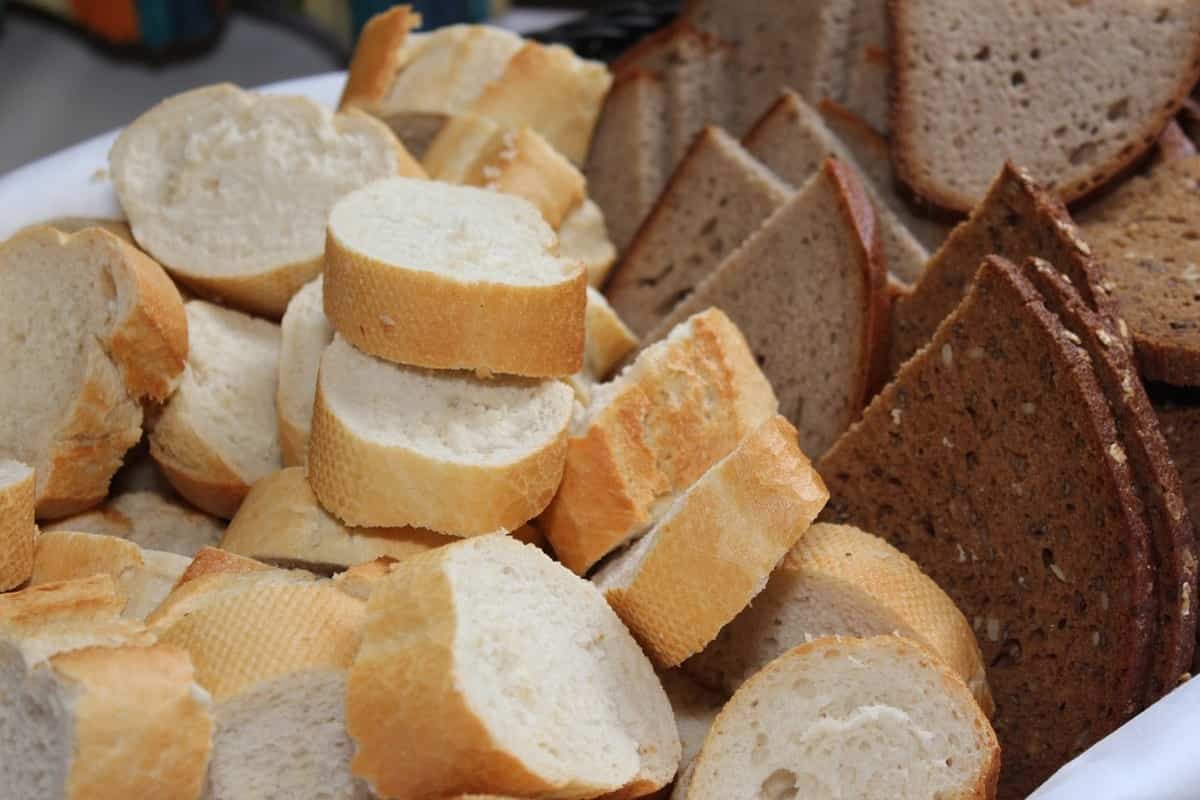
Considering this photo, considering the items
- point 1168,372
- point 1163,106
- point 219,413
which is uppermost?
point 1163,106

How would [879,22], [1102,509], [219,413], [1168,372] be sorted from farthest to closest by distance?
1. [879,22]
2. [219,413]
3. [1168,372]
4. [1102,509]

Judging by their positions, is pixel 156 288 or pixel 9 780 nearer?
pixel 9 780

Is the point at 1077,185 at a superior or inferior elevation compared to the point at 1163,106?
inferior

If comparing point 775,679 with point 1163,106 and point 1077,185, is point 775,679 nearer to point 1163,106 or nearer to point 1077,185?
point 1077,185

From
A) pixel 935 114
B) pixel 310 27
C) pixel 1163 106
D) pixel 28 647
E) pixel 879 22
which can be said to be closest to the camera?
pixel 28 647

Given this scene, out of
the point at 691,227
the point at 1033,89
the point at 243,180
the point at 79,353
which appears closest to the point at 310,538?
the point at 79,353

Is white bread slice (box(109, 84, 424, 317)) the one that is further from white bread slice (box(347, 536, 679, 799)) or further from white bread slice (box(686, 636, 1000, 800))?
white bread slice (box(686, 636, 1000, 800))

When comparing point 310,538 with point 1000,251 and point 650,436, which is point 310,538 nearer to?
point 650,436

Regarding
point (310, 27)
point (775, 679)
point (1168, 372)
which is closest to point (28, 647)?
point (775, 679)
